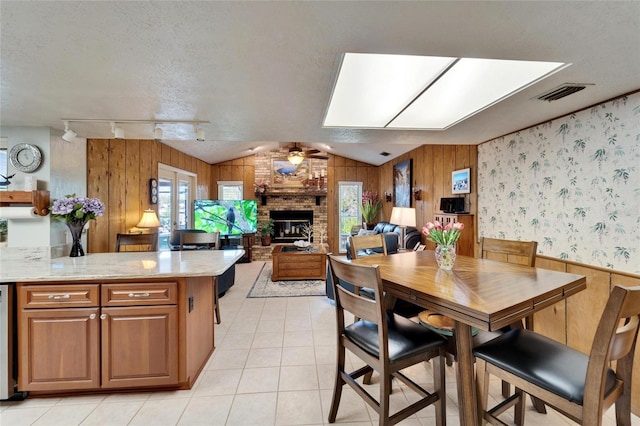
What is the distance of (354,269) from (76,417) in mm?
2067

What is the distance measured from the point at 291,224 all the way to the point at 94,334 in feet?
18.6

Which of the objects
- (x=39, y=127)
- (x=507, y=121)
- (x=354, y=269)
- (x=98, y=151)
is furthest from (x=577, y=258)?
(x=98, y=151)

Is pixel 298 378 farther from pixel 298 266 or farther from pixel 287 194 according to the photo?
pixel 287 194

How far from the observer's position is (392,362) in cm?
138

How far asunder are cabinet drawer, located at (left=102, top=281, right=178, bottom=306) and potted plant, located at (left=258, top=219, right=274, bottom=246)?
516 cm

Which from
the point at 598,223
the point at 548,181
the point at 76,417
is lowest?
the point at 76,417

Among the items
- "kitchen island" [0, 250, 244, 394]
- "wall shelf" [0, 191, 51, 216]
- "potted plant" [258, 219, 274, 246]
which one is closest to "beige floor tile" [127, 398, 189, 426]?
"kitchen island" [0, 250, 244, 394]

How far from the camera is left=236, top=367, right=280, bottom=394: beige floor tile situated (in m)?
1.98

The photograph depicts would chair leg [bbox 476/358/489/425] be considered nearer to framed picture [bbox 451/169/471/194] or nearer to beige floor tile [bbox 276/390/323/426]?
beige floor tile [bbox 276/390/323/426]

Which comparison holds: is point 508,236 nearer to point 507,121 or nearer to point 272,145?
point 507,121

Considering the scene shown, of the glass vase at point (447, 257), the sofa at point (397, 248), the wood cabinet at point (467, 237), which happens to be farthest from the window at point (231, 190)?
the glass vase at point (447, 257)

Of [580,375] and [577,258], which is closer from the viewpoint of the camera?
[580,375]

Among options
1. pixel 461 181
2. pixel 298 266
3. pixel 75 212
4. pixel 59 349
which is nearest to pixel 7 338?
pixel 59 349

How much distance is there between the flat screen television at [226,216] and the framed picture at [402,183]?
3.55 meters
